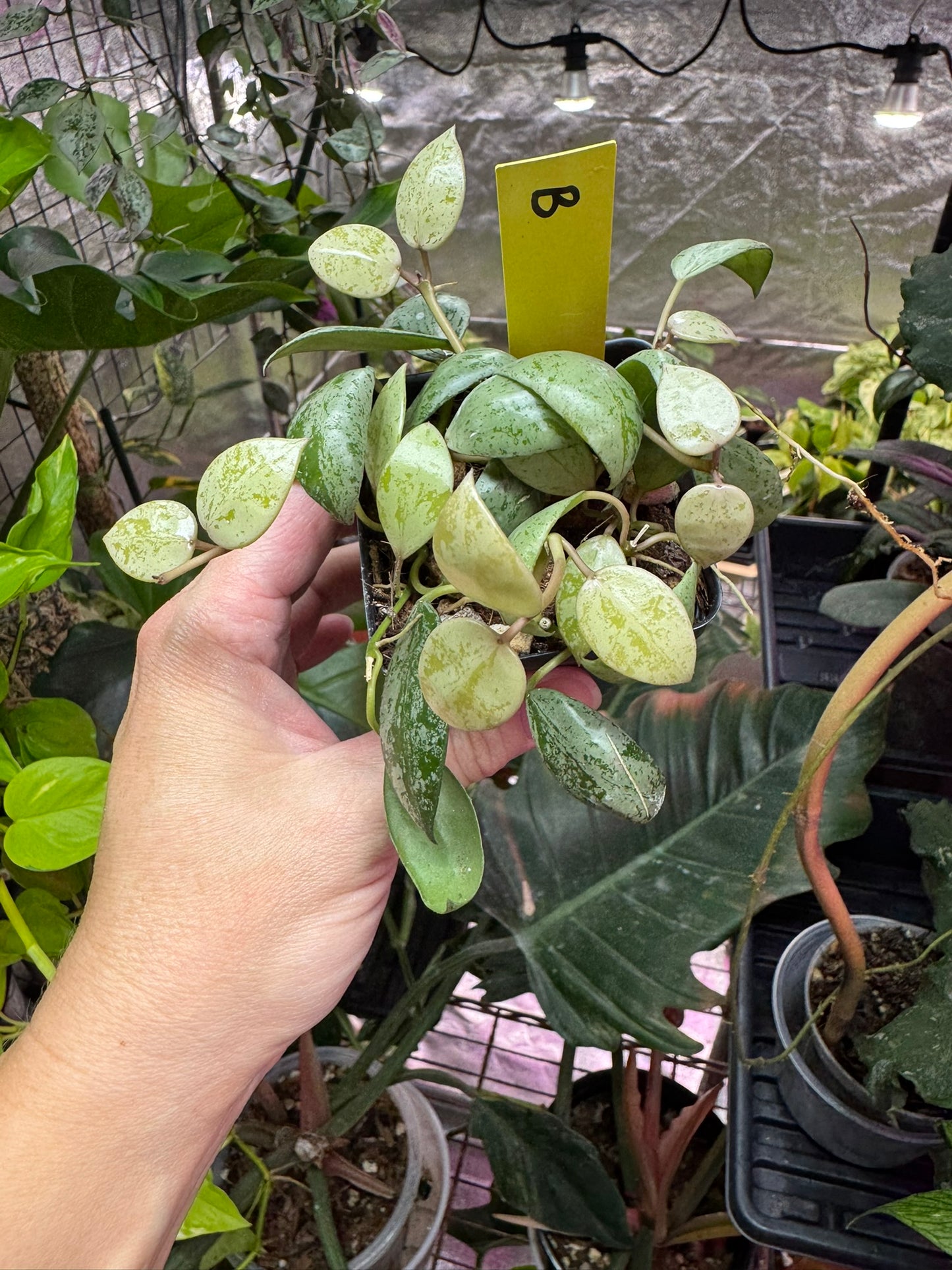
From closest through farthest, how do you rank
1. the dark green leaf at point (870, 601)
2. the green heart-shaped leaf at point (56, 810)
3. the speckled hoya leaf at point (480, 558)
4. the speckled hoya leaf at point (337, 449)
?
the speckled hoya leaf at point (480, 558)
the speckled hoya leaf at point (337, 449)
the green heart-shaped leaf at point (56, 810)
the dark green leaf at point (870, 601)

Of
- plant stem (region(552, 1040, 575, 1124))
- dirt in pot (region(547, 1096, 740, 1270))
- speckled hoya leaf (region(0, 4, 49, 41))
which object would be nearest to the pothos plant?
speckled hoya leaf (region(0, 4, 49, 41))

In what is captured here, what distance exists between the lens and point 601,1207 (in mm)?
792

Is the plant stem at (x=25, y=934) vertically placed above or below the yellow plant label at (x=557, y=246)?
below

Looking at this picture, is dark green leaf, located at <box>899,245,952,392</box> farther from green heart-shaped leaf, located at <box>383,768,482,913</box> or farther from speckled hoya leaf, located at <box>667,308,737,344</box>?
green heart-shaped leaf, located at <box>383,768,482,913</box>

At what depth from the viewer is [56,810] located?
0.57 metres

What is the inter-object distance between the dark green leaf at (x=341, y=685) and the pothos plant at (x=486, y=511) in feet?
1.09

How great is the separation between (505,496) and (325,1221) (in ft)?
2.46

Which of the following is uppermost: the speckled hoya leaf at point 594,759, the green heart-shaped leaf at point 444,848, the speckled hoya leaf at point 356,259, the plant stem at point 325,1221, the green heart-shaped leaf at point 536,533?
the speckled hoya leaf at point 356,259

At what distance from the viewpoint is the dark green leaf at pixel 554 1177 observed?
31.1 inches

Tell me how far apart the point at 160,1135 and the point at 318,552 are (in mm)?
364

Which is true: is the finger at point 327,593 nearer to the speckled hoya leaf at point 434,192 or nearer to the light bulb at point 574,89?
the speckled hoya leaf at point 434,192

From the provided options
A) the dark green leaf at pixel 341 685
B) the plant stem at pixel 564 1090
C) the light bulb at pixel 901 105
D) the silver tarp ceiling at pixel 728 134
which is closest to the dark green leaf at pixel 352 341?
the dark green leaf at pixel 341 685

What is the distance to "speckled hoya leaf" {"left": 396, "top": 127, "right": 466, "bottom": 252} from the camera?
433 millimetres

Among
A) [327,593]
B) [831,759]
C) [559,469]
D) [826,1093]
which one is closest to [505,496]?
[559,469]
